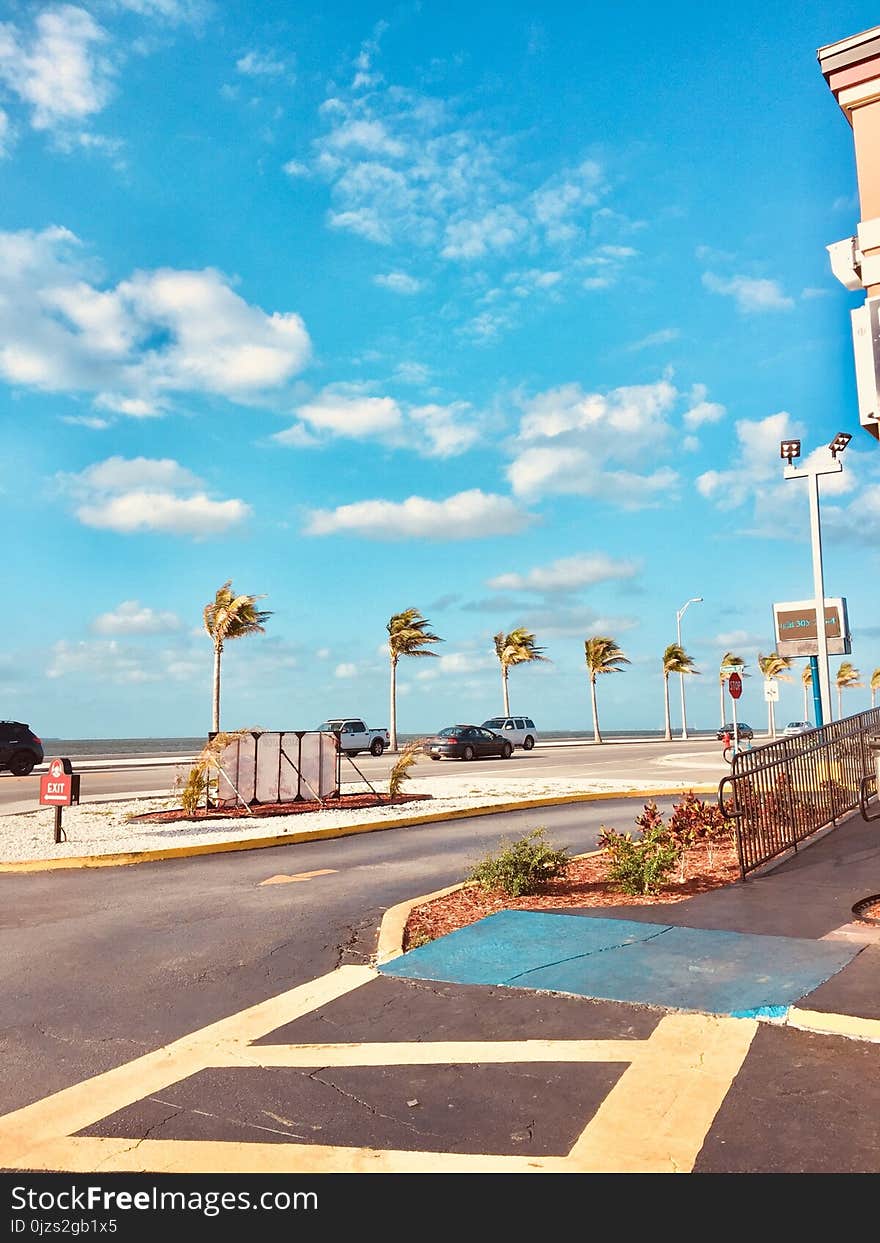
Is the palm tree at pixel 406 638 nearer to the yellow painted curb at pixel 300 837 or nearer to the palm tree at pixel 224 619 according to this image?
the palm tree at pixel 224 619

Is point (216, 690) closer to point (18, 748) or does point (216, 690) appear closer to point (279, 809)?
point (18, 748)

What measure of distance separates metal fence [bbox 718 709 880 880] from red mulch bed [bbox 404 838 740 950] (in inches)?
20.7

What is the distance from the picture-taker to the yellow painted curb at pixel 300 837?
37.3 feet

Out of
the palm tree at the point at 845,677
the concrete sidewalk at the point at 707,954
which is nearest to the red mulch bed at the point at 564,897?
the concrete sidewalk at the point at 707,954

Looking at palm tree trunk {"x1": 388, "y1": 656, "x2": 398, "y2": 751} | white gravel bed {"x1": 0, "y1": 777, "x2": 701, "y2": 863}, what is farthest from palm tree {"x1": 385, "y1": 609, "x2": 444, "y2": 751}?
white gravel bed {"x1": 0, "y1": 777, "x2": 701, "y2": 863}

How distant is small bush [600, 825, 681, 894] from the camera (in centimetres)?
855

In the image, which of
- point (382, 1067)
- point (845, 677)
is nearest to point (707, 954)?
point (382, 1067)

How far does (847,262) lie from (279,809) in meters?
12.7

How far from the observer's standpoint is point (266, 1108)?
416 centimetres

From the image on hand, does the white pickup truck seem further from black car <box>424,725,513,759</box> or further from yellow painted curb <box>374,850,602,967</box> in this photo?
yellow painted curb <box>374,850,602,967</box>

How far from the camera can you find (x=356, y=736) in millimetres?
47875
